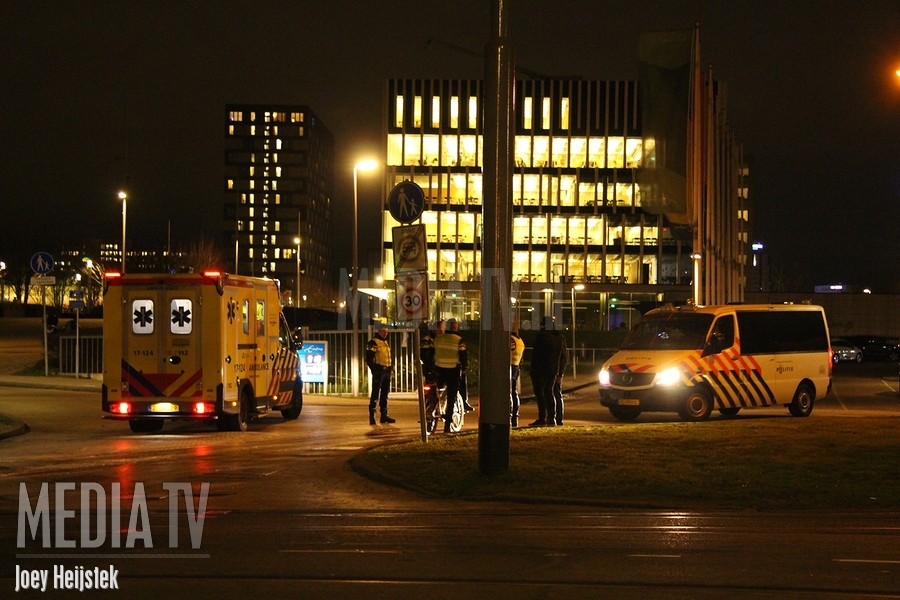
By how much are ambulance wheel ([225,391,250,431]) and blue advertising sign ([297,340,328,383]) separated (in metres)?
7.82

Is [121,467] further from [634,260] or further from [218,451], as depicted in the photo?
[634,260]

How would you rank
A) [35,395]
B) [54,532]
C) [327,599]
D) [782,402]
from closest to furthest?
1. [327,599]
2. [54,532]
3. [782,402]
4. [35,395]

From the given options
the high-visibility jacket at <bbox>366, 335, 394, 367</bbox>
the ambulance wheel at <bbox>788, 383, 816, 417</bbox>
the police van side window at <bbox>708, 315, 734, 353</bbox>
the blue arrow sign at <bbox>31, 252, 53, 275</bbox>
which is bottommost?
the ambulance wheel at <bbox>788, 383, 816, 417</bbox>

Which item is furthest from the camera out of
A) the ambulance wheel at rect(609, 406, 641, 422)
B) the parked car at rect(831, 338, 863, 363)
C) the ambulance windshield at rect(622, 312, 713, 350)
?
the parked car at rect(831, 338, 863, 363)

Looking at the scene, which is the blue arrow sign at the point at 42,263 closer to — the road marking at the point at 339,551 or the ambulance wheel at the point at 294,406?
the ambulance wheel at the point at 294,406

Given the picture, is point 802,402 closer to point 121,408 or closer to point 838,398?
point 838,398

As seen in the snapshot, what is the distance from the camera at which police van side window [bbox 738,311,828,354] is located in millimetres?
21750

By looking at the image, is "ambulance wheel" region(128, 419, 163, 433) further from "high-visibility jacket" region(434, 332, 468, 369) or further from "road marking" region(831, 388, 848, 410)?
"road marking" region(831, 388, 848, 410)

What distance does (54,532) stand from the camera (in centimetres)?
978

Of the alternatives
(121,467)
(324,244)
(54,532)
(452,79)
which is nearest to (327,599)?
(54,532)

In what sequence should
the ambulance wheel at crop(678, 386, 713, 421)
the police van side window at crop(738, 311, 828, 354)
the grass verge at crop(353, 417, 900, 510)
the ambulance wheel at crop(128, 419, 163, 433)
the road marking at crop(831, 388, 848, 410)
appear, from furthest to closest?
the road marking at crop(831, 388, 848, 410) → the police van side window at crop(738, 311, 828, 354) → the ambulance wheel at crop(678, 386, 713, 421) → the ambulance wheel at crop(128, 419, 163, 433) → the grass verge at crop(353, 417, 900, 510)

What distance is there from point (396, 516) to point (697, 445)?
607cm

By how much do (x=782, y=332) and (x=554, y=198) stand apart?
71.4 meters

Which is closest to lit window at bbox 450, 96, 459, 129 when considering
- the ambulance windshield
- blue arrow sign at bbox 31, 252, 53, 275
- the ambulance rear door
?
blue arrow sign at bbox 31, 252, 53, 275
